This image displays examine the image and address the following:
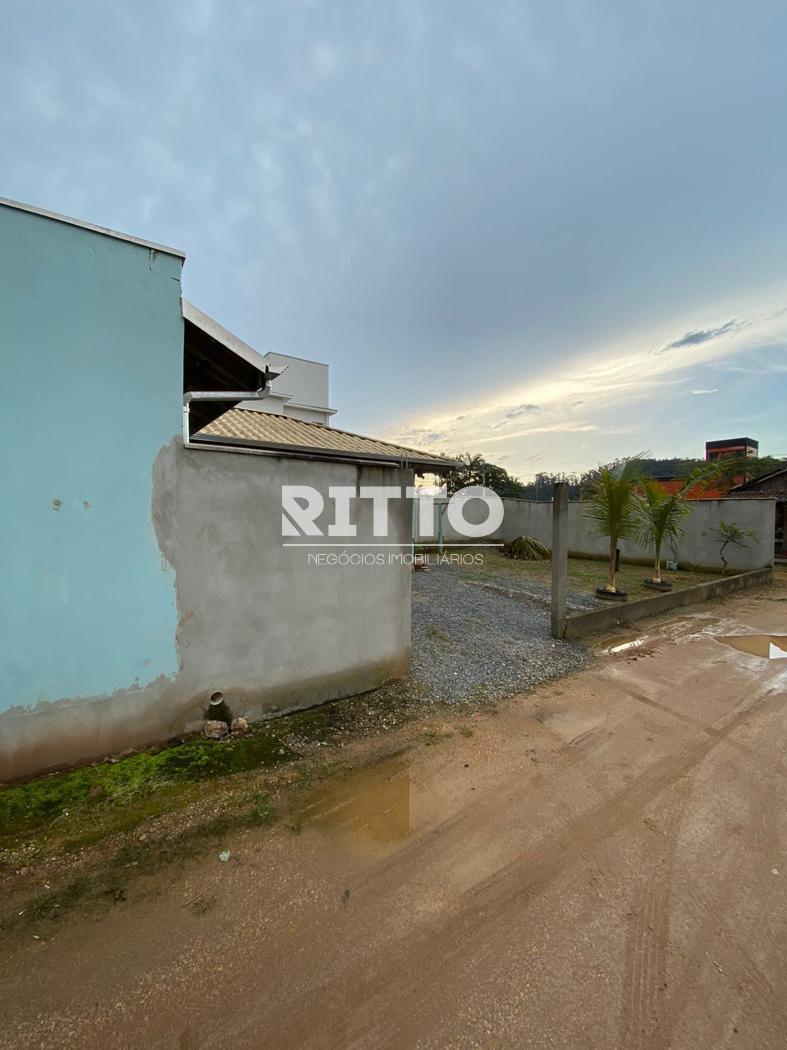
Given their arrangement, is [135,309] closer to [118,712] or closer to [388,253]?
[118,712]

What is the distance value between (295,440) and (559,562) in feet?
12.9

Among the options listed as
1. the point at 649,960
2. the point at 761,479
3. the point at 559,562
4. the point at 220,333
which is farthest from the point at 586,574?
the point at 761,479

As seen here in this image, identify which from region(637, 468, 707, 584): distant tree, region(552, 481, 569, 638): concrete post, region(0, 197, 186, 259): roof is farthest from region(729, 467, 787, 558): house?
region(0, 197, 186, 259): roof

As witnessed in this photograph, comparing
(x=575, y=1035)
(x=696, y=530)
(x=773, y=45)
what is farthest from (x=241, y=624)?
(x=696, y=530)

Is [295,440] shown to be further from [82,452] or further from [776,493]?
[776,493]

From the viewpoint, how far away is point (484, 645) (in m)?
5.50

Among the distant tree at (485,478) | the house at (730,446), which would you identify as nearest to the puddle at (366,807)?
the distant tree at (485,478)

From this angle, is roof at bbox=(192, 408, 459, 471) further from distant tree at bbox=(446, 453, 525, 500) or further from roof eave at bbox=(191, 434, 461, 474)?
distant tree at bbox=(446, 453, 525, 500)

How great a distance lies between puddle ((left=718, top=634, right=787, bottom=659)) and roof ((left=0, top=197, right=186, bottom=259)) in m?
7.58

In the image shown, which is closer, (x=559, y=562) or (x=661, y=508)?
(x=559, y=562)

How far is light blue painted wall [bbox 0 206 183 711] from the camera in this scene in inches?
103

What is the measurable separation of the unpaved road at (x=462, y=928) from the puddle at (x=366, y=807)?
0.04ft

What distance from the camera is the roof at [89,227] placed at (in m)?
2.59

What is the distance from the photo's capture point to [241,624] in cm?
335
